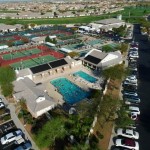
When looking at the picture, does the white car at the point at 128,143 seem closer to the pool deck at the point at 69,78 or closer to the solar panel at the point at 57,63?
the pool deck at the point at 69,78

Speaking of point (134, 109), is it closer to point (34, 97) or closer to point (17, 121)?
point (34, 97)

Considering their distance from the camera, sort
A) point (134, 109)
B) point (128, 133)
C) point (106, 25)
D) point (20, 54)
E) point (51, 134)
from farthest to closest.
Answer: point (106, 25) < point (20, 54) < point (134, 109) < point (128, 133) < point (51, 134)

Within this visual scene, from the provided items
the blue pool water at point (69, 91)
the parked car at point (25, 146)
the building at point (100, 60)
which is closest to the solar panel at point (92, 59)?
the building at point (100, 60)

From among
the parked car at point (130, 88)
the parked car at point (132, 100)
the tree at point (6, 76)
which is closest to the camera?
the parked car at point (132, 100)

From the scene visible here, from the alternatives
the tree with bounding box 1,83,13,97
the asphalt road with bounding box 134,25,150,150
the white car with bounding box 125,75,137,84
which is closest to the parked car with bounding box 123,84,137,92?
the asphalt road with bounding box 134,25,150,150

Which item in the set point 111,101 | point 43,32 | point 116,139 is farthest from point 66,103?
point 43,32

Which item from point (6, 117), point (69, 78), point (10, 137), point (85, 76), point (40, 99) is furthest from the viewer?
point (85, 76)

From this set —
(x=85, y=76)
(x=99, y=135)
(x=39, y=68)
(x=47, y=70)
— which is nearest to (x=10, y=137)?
(x=99, y=135)
